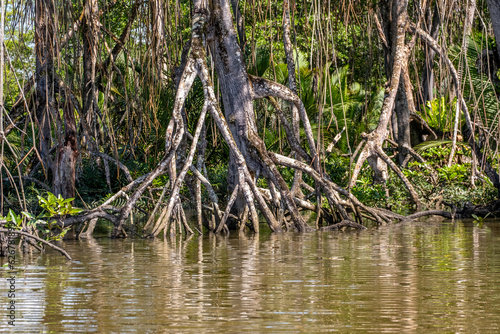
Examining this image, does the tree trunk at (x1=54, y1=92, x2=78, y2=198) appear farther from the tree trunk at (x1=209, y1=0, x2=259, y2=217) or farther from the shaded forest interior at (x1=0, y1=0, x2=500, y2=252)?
the tree trunk at (x1=209, y1=0, x2=259, y2=217)

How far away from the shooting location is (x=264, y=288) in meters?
4.30

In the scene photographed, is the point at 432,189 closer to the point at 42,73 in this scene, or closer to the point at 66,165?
the point at 66,165

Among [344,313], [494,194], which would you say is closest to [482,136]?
[494,194]

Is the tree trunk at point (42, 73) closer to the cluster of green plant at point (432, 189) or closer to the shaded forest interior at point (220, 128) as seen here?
the shaded forest interior at point (220, 128)

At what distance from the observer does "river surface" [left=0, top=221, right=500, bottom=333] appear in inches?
129

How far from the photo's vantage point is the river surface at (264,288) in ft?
10.8

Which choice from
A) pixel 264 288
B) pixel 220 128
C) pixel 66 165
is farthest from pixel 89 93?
pixel 264 288

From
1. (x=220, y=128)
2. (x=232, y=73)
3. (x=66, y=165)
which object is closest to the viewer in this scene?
(x=220, y=128)

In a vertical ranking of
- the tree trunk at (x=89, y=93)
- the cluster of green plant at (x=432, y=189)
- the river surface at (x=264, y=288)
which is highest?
the tree trunk at (x=89, y=93)

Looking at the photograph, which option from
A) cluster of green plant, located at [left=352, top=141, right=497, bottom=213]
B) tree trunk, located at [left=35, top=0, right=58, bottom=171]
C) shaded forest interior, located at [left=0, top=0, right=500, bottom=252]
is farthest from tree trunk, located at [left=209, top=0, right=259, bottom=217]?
cluster of green plant, located at [left=352, top=141, right=497, bottom=213]

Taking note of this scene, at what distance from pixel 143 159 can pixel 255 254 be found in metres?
7.85

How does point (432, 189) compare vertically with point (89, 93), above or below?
below

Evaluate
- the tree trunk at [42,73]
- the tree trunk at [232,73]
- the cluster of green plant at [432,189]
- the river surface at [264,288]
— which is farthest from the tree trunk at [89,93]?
the cluster of green plant at [432,189]

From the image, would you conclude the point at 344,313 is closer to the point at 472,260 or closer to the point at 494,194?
the point at 472,260
